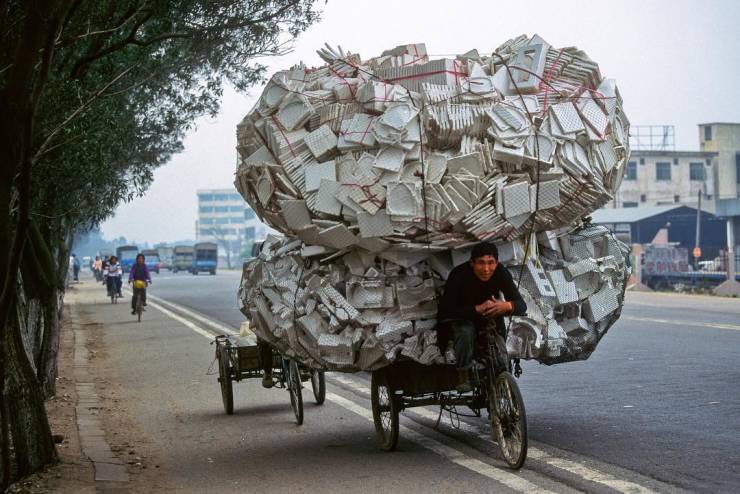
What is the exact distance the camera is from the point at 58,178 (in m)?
14.1

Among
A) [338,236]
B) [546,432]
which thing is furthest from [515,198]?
[546,432]

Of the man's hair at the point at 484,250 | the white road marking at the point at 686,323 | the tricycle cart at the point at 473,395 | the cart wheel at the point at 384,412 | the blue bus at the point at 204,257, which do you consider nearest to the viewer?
the tricycle cart at the point at 473,395

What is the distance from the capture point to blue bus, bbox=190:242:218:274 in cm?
10550

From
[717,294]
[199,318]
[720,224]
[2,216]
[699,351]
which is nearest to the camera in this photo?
[2,216]

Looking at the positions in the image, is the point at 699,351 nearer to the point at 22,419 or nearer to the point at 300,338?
the point at 300,338

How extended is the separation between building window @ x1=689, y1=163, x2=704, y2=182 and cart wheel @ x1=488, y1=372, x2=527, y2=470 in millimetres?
85110

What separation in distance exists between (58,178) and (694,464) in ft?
29.9

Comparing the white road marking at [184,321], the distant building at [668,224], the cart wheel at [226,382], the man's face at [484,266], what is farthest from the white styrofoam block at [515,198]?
the distant building at [668,224]

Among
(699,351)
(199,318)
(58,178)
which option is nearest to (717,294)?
(199,318)

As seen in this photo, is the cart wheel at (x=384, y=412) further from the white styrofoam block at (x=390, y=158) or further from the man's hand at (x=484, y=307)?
the white styrofoam block at (x=390, y=158)

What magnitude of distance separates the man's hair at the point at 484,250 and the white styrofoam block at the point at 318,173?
3.60ft

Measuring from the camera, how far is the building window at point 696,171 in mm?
89188

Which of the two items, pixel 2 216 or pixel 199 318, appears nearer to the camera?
pixel 2 216

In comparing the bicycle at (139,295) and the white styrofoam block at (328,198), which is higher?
the white styrofoam block at (328,198)
